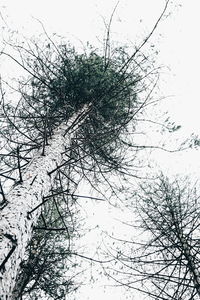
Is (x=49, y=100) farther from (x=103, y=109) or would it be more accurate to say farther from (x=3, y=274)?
(x=3, y=274)

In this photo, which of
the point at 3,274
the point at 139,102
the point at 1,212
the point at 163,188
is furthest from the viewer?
the point at 163,188

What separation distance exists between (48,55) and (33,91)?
88 centimetres

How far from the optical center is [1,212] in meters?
2.99

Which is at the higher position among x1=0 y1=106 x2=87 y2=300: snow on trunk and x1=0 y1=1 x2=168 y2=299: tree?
x1=0 y1=1 x2=168 y2=299: tree

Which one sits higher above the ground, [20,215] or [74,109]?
[74,109]

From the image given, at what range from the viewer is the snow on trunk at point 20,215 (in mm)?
2410

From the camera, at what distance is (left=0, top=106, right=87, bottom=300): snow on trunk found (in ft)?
7.91

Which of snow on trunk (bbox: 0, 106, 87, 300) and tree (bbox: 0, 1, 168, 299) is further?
tree (bbox: 0, 1, 168, 299)

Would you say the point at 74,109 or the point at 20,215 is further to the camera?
the point at 74,109

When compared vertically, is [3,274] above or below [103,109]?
below

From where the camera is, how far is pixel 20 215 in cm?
301

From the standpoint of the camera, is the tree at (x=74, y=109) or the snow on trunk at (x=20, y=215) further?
the tree at (x=74, y=109)

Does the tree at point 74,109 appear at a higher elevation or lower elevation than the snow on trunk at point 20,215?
higher

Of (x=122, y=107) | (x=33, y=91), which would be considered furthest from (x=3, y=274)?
(x=122, y=107)
